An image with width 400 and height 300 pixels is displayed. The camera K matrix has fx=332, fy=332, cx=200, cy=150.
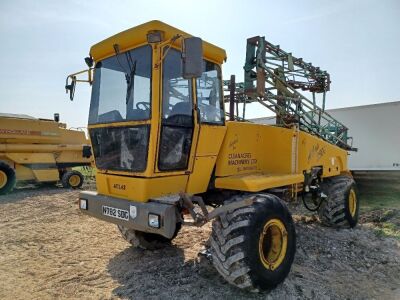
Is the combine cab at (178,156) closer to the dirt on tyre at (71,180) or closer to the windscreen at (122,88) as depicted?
the windscreen at (122,88)

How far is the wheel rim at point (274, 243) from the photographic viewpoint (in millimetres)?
3693

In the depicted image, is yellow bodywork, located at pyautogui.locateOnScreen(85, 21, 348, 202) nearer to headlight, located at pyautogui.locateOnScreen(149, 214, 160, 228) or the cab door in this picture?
the cab door

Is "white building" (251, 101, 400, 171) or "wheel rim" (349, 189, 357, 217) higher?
"white building" (251, 101, 400, 171)

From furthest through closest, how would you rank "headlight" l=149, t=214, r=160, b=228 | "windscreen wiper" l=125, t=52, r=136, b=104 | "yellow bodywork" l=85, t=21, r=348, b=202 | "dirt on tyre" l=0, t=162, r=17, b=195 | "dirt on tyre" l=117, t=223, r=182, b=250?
"dirt on tyre" l=0, t=162, r=17, b=195
"dirt on tyre" l=117, t=223, r=182, b=250
"windscreen wiper" l=125, t=52, r=136, b=104
"yellow bodywork" l=85, t=21, r=348, b=202
"headlight" l=149, t=214, r=160, b=228

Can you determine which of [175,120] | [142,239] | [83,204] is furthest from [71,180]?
[175,120]

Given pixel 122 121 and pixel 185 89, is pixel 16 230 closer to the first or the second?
pixel 122 121

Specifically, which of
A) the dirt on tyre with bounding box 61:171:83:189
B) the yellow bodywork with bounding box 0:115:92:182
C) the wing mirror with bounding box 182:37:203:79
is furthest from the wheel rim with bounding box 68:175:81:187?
the wing mirror with bounding box 182:37:203:79

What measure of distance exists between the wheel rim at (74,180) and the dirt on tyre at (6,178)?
1795mm

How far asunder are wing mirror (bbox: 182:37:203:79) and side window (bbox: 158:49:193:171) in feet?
1.49

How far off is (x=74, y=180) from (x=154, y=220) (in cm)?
937

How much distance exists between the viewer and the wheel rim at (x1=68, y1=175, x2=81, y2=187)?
1164 centimetres

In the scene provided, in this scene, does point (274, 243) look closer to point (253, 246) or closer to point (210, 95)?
point (253, 246)

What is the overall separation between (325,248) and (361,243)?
2.51 ft

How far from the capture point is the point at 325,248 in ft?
16.3
